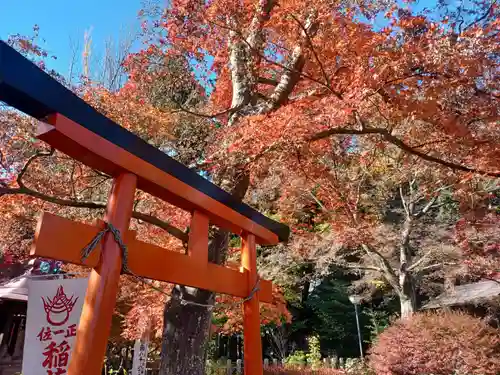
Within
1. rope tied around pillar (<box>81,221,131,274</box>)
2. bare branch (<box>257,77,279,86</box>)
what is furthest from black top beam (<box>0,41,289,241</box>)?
bare branch (<box>257,77,279,86</box>)

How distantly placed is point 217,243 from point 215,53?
14.2ft

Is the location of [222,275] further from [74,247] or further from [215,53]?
[215,53]

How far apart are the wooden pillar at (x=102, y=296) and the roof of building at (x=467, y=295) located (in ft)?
50.5

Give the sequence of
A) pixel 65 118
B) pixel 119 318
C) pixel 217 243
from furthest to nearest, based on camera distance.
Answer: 1. pixel 119 318
2. pixel 217 243
3. pixel 65 118

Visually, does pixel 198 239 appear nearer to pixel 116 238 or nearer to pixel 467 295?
pixel 116 238

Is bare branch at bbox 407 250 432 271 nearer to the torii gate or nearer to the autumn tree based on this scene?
the autumn tree

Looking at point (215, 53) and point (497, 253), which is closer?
point (215, 53)

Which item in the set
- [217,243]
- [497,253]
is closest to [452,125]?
[217,243]

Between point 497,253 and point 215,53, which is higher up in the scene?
point 215,53

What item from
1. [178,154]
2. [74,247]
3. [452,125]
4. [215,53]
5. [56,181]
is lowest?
[74,247]

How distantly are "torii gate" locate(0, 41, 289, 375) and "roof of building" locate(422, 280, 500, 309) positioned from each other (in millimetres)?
14133

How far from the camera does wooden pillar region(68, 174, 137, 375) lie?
1993 millimetres

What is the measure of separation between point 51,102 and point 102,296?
3.48 feet

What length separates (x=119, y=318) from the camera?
34.6ft
